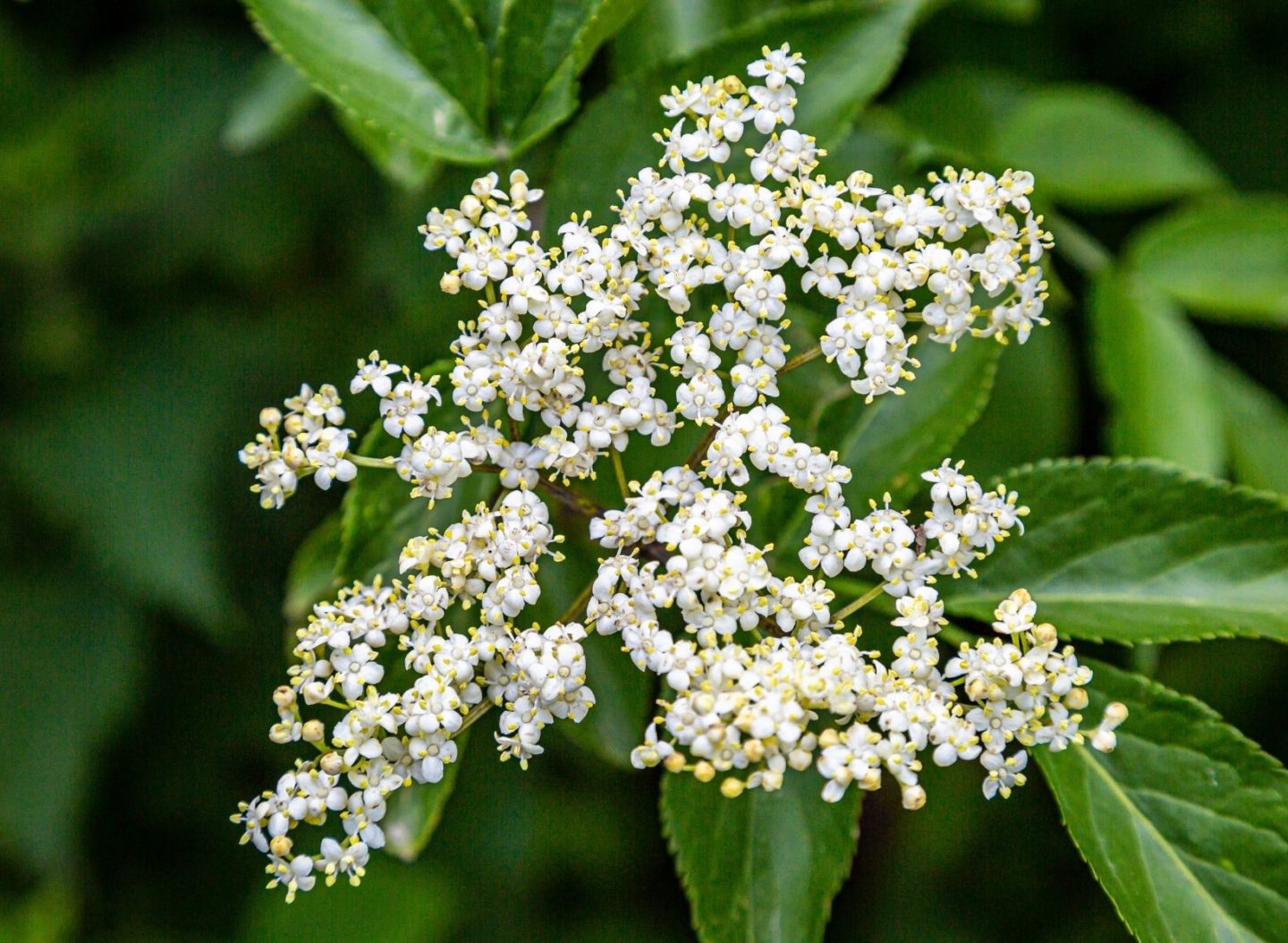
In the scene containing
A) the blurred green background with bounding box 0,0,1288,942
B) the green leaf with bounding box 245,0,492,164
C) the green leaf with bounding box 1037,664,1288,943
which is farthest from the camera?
the blurred green background with bounding box 0,0,1288,942

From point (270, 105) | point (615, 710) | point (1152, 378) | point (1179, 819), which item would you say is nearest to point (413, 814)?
point (615, 710)

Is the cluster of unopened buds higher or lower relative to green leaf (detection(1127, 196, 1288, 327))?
higher

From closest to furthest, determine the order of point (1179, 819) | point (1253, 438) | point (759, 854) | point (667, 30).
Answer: point (1179, 819) → point (759, 854) → point (667, 30) → point (1253, 438)

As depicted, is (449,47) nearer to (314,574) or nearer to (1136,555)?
(314,574)

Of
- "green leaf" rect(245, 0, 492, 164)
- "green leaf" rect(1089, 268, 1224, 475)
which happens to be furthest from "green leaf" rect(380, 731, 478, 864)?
"green leaf" rect(1089, 268, 1224, 475)

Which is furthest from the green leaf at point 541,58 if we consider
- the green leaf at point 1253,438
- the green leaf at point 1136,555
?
the green leaf at point 1253,438

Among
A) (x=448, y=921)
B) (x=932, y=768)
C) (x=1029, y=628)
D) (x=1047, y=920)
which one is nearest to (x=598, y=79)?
(x=1029, y=628)

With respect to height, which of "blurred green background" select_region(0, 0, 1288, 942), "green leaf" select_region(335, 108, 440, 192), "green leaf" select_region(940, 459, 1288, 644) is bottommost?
"blurred green background" select_region(0, 0, 1288, 942)

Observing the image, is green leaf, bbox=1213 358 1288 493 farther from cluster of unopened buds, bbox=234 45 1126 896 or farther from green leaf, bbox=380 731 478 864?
green leaf, bbox=380 731 478 864
